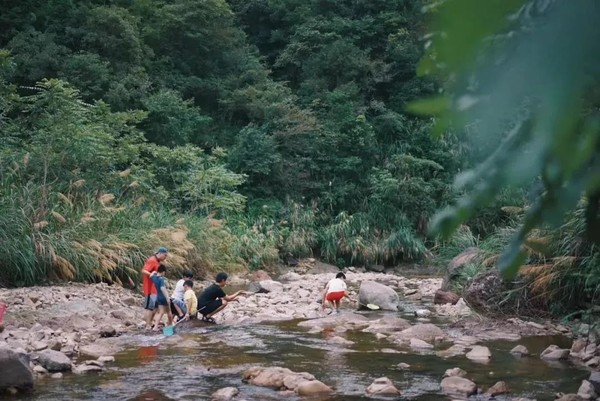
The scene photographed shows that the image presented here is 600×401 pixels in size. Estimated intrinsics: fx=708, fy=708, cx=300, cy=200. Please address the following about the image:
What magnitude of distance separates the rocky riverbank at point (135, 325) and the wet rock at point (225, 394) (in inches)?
63.3

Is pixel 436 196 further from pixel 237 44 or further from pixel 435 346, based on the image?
pixel 435 346

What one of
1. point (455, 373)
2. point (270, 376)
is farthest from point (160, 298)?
point (455, 373)

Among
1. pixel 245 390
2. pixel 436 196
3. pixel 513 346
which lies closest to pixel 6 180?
pixel 245 390

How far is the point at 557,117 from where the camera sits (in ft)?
2.32

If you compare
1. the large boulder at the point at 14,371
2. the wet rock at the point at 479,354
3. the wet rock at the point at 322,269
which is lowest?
the wet rock at the point at 322,269

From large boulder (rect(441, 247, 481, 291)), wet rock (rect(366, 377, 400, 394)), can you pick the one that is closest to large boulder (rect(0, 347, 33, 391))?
wet rock (rect(366, 377, 400, 394))

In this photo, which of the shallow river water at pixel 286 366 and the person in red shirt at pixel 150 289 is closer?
the shallow river water at pixel 286 366

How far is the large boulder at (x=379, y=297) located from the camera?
41.9 feet

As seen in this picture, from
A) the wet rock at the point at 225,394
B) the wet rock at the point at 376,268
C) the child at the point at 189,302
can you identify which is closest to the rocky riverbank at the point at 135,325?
the child at the point at 189,302

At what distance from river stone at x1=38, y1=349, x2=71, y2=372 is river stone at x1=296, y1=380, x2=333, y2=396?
245cm

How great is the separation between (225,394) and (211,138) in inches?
728

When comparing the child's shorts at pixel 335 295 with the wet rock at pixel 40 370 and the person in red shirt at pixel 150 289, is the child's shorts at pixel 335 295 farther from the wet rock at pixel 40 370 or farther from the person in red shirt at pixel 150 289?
the wet rock at pixel 40 370

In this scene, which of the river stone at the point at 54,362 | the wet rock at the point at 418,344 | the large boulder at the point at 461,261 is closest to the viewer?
the river stone at the point at 54,362

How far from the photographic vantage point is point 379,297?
1283 cm
